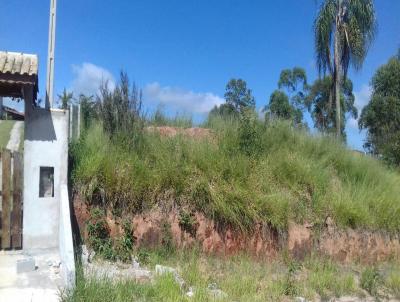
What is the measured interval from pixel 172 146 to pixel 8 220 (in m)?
4.05

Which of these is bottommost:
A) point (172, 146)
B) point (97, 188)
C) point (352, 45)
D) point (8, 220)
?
point (8, 220)

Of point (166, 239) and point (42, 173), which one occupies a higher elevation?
point (42, 173)

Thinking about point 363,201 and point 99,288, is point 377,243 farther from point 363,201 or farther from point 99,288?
point 99,288

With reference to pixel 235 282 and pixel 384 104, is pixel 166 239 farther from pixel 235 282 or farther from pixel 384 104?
pixel 384 104

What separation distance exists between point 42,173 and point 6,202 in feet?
2.81

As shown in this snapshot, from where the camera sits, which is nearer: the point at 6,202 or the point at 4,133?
the point at 6,202

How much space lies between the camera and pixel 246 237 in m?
9.41

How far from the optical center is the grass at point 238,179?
30.2ft

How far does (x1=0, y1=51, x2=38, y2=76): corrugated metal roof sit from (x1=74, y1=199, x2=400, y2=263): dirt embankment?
2926mm

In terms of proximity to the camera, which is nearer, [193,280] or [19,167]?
[193,280]

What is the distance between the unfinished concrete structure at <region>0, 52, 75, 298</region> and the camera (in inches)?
317

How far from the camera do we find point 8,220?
8.00m

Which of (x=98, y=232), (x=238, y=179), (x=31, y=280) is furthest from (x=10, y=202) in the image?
(x=238, y=179)

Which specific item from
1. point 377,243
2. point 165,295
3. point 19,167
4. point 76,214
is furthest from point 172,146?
point 377,243
